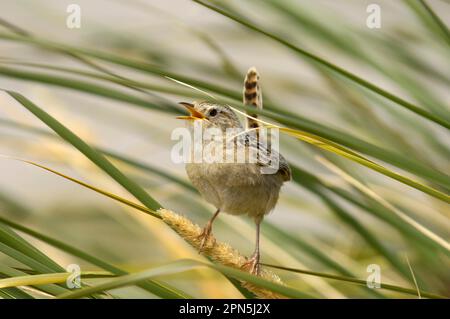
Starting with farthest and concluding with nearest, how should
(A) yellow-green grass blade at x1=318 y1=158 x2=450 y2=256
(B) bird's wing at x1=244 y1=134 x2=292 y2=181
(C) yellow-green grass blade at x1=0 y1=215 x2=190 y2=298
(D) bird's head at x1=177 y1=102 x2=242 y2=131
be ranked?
1. (D) bird's head at x1=177 y1=102 x2=242 y2=131
2. (B) bird's wing at x1=244 y1=134 x2=292 y2=181
3. (A) yellow-green grass blade at x1=318 y1=158 x2=450 y2=256
4. (C) yellow-green grass blade at x1=0 y1=215 x2=190 y2=298

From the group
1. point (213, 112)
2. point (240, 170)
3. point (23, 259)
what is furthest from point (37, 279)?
point (213, 112)

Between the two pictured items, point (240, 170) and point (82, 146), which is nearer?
point (82, 146)

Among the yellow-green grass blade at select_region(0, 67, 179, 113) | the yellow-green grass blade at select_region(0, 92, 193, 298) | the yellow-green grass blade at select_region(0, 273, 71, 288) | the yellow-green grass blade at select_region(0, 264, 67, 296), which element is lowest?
Answer: the yellow-green grass blade at select_region(0, 273, 71, 288)

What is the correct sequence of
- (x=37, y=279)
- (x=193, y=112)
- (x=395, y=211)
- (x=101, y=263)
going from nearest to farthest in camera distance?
(x=37, y=279) < (x=101, y=263) < (x=395, y=211) < (x=193, y=112)

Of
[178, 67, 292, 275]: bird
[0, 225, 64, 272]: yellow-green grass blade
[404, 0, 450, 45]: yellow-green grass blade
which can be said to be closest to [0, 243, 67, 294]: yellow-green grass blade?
[0, 225, 64, 272]: yellow-green grass blade

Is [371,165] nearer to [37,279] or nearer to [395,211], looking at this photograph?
[395,211]

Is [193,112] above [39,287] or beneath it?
above

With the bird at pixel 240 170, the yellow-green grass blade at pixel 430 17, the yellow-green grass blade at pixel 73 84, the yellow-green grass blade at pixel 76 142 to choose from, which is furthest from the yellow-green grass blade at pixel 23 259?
the yellow-green grass blade at pixel 430 17

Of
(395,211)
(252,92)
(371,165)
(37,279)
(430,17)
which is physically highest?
(252,92)

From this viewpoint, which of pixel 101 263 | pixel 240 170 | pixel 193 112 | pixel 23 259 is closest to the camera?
pixel 23 259

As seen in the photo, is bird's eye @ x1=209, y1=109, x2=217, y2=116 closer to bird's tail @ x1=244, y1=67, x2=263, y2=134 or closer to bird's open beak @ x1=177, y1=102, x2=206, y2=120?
bird's open beak @ x1=177, y1=102, x2=206, y2=120
